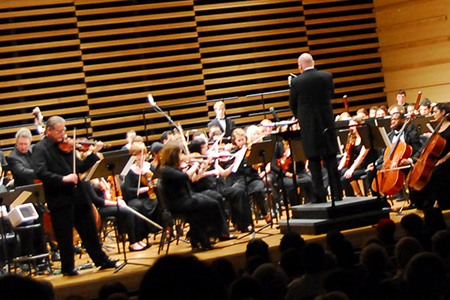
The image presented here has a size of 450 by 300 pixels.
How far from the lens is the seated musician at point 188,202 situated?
6.05 meters

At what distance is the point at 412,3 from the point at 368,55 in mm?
1249

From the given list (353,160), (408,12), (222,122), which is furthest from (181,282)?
(408,12)

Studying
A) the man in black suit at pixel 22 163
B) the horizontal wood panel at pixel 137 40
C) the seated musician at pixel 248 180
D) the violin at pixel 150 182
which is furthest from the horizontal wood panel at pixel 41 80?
the seated musician at pixel 248 180

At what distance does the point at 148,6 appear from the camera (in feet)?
37.5

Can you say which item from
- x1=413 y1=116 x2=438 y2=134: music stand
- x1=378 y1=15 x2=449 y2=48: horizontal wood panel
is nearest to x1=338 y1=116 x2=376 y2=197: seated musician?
x1=413 y1=116 x2=438 y2=134: music stand

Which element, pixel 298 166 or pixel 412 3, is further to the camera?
pixel 412 3

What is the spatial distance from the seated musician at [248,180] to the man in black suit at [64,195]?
6.81 ft

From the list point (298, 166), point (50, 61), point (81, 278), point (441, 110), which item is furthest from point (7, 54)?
point (441, 110)

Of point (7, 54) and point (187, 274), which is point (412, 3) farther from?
point (187, 274)

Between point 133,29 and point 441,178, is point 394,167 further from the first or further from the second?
point 133,29

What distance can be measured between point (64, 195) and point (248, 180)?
2.63 m

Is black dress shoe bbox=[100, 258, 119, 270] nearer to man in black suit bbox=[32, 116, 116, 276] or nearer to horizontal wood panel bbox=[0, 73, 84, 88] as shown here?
man in black suit bbox=[32, 116, 116, 276]

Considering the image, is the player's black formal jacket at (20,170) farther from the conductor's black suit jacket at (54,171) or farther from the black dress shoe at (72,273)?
the black dress shoe at (72,273)

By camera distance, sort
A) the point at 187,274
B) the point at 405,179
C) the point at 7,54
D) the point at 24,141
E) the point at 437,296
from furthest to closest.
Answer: the point at 7,54 → the point at 405,179 → the point at 24,141 → the point at 437,296 → the point at 187,274
